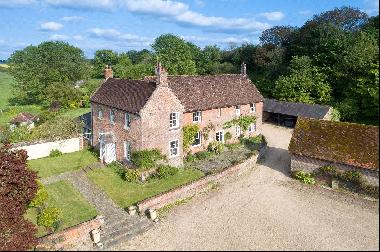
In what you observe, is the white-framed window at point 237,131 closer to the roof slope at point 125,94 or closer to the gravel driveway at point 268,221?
the gravel driveway at point 268,221

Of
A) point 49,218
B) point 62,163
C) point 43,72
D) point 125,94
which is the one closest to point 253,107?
point 125,94

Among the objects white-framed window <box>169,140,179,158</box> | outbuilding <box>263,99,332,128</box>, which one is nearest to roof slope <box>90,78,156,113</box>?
white-framed window <box>169,140,179,158</box>

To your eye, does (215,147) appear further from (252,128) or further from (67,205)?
(67,205)

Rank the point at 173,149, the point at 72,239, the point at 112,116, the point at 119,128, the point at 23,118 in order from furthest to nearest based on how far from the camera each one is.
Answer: the point at 23,118, the point at 112,116, the point at 119,128, the point at 173,149, the point at 72,239

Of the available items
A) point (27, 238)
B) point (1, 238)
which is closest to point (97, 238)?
point (27, 238)

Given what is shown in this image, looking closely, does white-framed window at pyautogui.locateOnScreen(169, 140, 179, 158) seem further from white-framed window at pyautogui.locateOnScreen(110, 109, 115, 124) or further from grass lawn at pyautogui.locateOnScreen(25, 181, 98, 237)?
grass lawn at pyautogui.locateOnScreen(25, 181, 98, 237)

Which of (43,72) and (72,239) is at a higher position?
(43,72)
